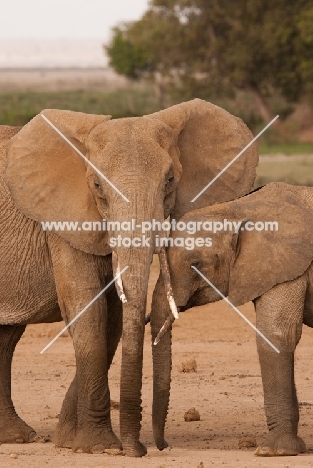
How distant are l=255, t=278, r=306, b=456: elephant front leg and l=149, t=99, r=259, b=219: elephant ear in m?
0.72

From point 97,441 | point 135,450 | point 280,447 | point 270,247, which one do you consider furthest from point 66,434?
point 270,247

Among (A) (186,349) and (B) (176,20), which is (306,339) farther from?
(B) (176,20)

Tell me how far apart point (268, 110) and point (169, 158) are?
42098mm

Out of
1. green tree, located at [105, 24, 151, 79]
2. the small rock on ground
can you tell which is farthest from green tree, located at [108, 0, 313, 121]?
the small rock on ground

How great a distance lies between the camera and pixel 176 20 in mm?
48656

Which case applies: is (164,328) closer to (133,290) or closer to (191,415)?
(133,290)

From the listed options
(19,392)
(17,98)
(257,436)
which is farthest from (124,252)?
(17,98)

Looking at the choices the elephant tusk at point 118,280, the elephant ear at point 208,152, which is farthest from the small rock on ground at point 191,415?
the elephant tusk at point 118,280

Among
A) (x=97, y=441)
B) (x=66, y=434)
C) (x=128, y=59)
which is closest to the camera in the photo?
(x=97, y=441)

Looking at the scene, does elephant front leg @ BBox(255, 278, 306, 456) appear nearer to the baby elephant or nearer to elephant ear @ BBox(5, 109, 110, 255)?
the baby elephant

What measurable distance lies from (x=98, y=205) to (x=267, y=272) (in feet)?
3.28

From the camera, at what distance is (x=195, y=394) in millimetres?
9359

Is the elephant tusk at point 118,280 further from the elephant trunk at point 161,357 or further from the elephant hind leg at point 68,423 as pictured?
the elephant hind leg at point 68,423

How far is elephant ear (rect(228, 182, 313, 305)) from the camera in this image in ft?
24.0
